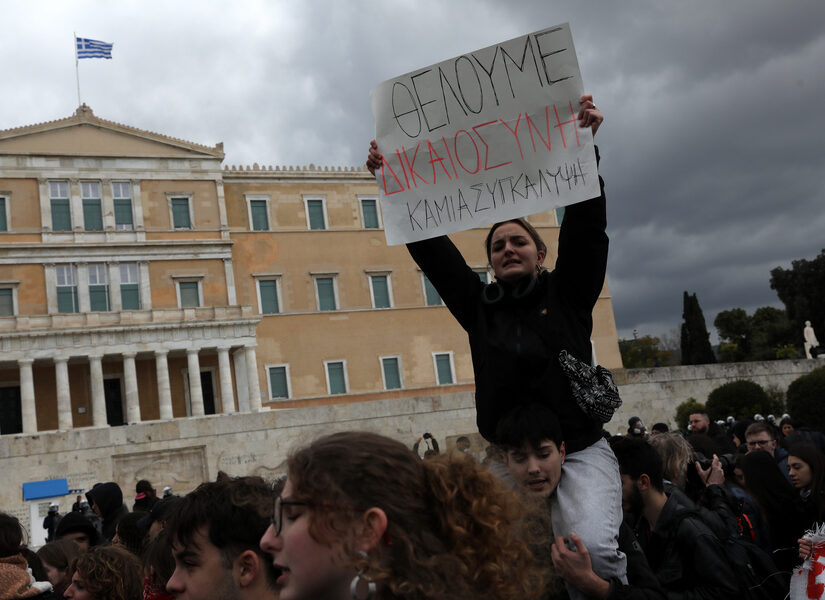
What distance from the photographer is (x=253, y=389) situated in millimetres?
32625

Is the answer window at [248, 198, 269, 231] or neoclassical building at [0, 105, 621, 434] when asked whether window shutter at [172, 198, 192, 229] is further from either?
window at [248, 198, 269, 231]

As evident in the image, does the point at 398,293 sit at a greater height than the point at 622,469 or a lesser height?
greater

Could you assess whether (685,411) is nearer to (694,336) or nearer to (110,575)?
(694,336)

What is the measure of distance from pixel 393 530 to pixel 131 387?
101 ft

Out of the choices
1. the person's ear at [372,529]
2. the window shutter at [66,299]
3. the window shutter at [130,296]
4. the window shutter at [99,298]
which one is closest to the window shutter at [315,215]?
the window shutter at [130,296]

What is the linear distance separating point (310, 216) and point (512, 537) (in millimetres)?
35247

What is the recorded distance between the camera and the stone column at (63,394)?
2989cm

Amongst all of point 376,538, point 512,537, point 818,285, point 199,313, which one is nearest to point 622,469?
point 512,537

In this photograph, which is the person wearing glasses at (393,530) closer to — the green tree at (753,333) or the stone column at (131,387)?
the stone column at (131,387)

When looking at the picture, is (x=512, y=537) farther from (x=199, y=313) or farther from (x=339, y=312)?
(x=339, y=312)

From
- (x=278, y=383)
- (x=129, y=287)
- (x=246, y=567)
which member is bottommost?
(x=246, y=567)

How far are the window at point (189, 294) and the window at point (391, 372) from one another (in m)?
8.20

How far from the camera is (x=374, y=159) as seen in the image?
3703mm

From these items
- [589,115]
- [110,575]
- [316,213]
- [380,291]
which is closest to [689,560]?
[589,115]
